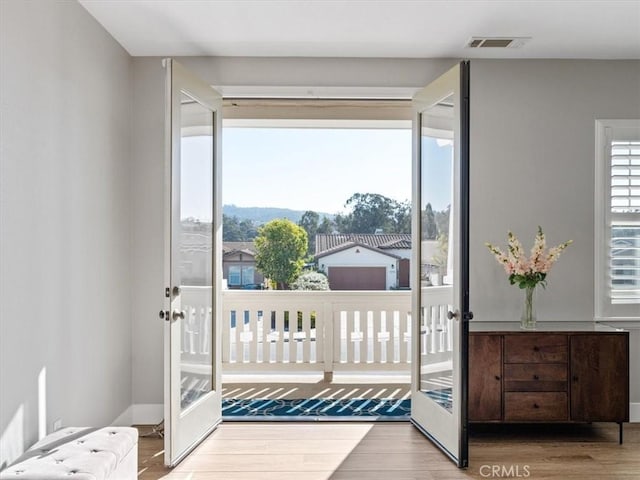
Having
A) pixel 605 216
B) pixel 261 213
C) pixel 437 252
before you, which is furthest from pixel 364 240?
pixel 605 216

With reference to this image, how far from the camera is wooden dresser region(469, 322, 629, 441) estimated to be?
11.6 ft

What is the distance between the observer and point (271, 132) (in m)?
5.60

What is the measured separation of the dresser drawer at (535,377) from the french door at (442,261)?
48cm

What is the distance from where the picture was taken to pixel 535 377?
357 centimetres

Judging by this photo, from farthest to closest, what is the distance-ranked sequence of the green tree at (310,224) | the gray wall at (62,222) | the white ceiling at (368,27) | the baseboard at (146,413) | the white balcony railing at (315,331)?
the green tree at (310,224) → the white balcony railing at (315,331) → the baseboard at (146,413) → the white ceiling at (368,27) → the gray wall at (62,222)

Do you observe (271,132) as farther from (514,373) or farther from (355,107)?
(514,373)

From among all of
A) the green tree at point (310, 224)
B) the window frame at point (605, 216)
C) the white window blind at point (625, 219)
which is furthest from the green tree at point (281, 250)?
the white window blind at point (625, 219)

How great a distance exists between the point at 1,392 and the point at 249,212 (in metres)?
3.50

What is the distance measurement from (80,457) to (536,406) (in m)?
2.79

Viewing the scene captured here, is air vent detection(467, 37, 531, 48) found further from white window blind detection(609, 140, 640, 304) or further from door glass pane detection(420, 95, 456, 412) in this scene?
white window blind detection(609, 140, 640, 304)

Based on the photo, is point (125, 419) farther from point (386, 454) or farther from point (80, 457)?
point (386, 454)

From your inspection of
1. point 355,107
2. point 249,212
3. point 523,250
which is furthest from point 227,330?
point 523,250

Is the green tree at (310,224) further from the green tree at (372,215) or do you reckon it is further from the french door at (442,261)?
the french door at (442,261)

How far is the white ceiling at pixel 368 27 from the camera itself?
Answer: 10.2ft
